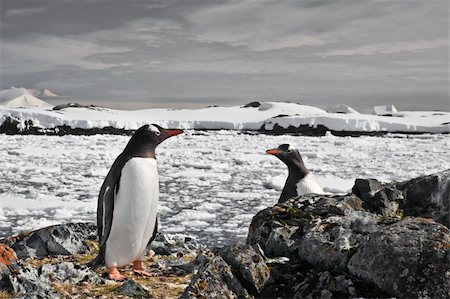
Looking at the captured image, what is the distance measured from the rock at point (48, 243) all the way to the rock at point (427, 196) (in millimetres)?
3401

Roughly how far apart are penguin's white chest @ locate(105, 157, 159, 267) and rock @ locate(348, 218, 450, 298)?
2.40 meters

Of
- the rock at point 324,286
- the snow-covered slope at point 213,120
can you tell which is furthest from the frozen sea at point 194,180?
the snow-covered slope at point 213,120

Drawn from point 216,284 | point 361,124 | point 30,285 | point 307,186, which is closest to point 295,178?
point 307,186

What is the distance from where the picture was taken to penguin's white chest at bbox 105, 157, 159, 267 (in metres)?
4.34

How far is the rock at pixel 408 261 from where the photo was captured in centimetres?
218

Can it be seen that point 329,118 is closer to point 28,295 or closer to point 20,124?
point 20,124

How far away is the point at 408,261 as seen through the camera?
7.29 ft

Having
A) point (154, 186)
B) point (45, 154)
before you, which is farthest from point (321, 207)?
point (45, 154)

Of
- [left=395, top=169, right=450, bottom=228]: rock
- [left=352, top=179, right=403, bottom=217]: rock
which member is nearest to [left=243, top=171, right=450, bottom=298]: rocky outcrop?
[left=352, top=179, right=403, bottom=217]: rock

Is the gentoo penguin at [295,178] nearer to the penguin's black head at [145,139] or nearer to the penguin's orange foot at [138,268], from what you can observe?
the penguin's black head at [145,139]

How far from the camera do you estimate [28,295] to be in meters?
3.12

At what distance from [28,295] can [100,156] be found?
618 inches

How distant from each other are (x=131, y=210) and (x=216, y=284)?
206 centimetres

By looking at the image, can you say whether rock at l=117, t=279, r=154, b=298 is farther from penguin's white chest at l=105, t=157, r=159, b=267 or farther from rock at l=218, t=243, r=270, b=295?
rock at l=218, t=243, r=270, b=295
